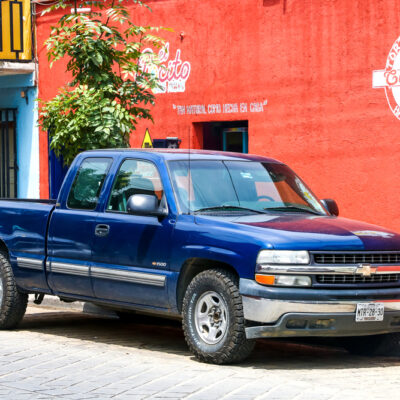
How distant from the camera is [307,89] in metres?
16.1

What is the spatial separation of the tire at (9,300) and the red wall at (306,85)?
21.3 feet

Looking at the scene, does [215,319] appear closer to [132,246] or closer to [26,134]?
[132,246]

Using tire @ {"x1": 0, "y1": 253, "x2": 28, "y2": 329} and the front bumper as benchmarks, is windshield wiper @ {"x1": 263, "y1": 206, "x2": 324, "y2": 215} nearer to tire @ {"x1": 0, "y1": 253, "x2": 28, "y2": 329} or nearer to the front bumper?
the front bumper

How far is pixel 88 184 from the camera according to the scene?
993cm

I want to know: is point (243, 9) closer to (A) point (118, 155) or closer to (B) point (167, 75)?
(B) point (167, 75)

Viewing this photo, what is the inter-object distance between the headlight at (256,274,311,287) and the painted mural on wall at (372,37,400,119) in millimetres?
7469

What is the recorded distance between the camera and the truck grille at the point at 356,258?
8031mm

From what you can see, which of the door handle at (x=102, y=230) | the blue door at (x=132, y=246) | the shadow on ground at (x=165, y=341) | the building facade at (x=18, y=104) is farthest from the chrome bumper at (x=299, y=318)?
the building facade at (x=18, y=104)

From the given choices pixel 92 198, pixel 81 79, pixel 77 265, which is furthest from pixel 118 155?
pixel 81 79

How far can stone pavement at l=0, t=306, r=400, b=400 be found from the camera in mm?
7031

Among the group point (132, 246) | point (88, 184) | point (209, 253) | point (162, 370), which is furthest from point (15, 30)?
point (162, 370)

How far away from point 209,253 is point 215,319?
58 centimetres

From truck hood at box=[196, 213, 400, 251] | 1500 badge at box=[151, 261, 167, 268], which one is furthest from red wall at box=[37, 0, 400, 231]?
1500 badge at box=[151, 261, 167, 268]

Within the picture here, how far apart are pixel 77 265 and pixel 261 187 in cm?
201
